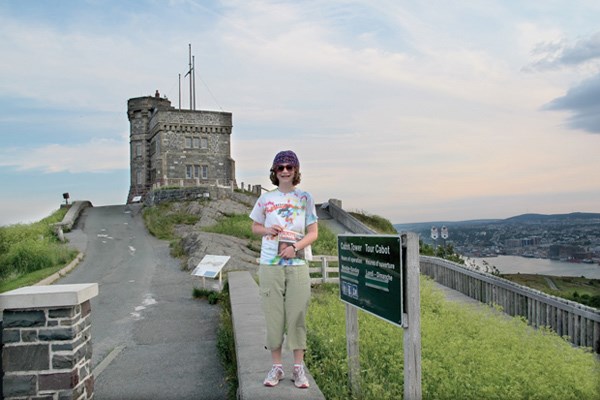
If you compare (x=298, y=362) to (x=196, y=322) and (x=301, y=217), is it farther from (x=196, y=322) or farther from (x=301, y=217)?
(x=196, y=322)

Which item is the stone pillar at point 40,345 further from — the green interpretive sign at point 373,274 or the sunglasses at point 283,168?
the green interpretive sign at point 373,274

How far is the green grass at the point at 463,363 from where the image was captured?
19.1 ft

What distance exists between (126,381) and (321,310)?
12.4 ft

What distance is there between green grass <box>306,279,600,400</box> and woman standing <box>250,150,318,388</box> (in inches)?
38.4

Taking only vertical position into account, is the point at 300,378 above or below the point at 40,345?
below

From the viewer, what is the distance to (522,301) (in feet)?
45.8

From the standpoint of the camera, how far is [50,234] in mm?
27609

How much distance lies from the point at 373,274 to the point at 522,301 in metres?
10.4

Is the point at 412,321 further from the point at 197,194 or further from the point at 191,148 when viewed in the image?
the point at 191,148

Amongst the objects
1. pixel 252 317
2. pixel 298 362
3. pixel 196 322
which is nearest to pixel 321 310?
pixel 252 317

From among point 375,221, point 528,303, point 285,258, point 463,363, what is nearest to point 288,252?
point 285,258

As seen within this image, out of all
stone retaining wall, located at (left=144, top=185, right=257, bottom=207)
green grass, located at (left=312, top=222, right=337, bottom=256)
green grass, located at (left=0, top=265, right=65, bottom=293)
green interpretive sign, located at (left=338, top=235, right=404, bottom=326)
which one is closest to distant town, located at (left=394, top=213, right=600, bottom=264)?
green interpretive sign, located at (left=338, top=235, right=404, bottom=326)

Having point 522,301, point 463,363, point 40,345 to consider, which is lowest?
point 522,301

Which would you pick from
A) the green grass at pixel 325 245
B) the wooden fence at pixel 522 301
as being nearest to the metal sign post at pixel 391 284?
the wooden fence at pixel 522 301
